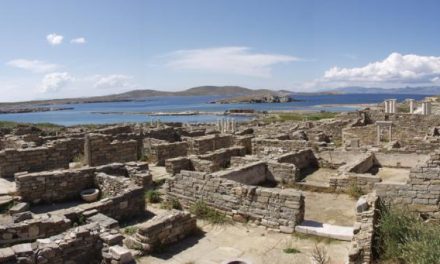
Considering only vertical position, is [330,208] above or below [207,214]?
below

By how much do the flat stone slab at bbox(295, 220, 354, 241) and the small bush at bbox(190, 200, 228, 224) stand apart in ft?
7.50

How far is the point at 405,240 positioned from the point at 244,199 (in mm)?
4479

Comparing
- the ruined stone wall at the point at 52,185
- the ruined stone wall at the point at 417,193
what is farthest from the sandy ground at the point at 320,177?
the ruined stone wall at the point at 52,185

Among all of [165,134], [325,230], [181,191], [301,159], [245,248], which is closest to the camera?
[245,248]

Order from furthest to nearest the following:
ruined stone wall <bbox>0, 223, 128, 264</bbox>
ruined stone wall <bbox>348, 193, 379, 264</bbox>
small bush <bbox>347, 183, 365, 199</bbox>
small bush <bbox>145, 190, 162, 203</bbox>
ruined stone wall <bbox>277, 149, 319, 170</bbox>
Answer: ruined stone wall <bbox>277, 149, 319, 170</bbox>
small bush <bbox>347, 183, 365, 199</bbox>
small bush <bbox>145, 190, 162, 203</bbox>
ruined stone wall <bbox>348, 193, 379, 264</bbox>
ruined stone wall <bbox>0, 223, 128, 264</bbox>

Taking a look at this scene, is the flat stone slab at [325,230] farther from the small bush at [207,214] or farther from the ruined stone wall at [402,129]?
the ruined stone wall at [402,129]

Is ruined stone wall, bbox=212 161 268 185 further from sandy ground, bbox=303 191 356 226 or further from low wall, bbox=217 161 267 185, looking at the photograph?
sandy ground, bbox=303 191 356 226

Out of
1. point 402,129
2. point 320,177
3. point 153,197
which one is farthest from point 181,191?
point 402,129

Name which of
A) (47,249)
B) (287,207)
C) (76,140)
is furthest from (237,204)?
(76,140)

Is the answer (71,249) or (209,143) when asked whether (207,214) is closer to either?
(71,249)

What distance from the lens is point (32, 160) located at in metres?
17.2

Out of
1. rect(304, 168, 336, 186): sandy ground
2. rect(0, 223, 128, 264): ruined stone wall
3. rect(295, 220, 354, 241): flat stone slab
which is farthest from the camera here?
rect(304, 168, 336, 186): sandy ground

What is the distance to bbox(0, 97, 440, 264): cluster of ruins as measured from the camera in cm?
895

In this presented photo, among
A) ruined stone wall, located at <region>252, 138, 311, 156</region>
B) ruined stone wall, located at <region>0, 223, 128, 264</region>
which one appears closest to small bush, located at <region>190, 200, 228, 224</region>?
ruined stone wall, located at <region>0, 223, 128, 264</region>
